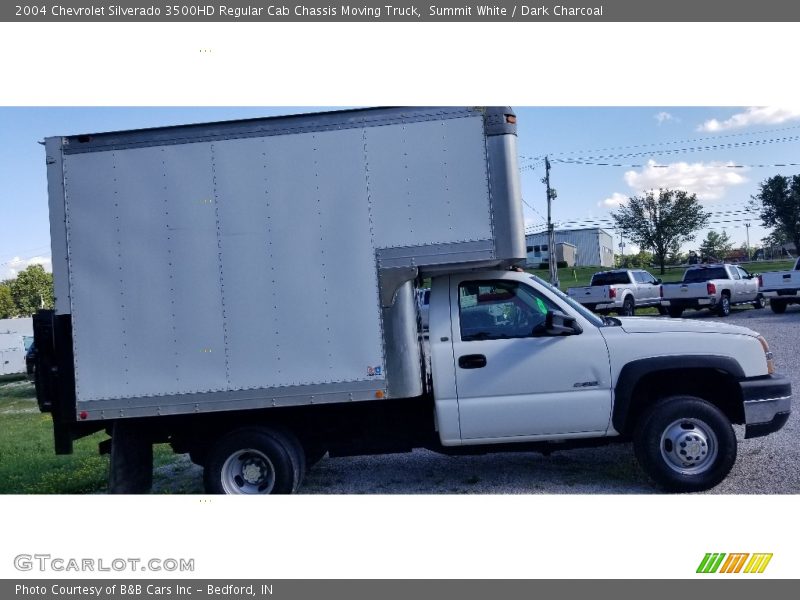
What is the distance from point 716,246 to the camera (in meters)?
60.3

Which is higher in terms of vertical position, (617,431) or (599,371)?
(599,371)

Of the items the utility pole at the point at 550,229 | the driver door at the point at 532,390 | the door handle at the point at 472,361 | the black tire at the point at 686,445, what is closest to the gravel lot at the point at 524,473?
the black tire at the point at 686,445

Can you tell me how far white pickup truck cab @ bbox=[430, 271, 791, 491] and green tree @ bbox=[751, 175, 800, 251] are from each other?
3999 centimetres

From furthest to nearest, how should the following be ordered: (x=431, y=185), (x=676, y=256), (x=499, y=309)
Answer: (x=676, y=256) → (x=499, y=309) → (x=431, y=185)

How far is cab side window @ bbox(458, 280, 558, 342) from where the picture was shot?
18.8 feet

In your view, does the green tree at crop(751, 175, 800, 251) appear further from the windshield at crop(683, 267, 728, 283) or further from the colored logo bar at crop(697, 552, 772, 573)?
the colored logo bar at crop(697, 552, 772, 573)

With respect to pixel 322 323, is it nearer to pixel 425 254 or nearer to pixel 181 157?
pixel 425 254

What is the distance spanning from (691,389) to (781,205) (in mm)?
41634

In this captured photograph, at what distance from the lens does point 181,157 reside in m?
5.56

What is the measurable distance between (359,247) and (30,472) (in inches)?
222

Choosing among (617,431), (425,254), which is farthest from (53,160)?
(617,431)

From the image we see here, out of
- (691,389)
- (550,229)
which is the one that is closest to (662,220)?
(550,229)

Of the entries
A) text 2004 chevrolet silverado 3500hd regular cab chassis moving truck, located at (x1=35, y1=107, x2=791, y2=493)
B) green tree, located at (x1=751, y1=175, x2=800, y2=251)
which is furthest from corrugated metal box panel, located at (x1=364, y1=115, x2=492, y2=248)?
green tree, located at (x1=751, y1=175, x2=800, y2=251)

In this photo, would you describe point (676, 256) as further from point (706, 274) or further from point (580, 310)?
point (580, 310)
